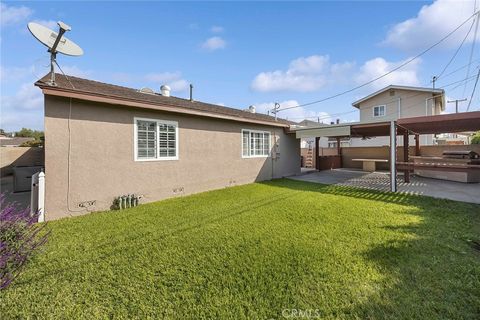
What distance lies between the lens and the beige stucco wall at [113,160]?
5.74 meters

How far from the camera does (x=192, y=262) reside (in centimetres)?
353

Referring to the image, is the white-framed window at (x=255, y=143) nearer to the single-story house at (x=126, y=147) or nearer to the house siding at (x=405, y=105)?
the single-story house at (x=126, y=147)

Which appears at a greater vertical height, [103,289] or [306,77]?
[306,77]

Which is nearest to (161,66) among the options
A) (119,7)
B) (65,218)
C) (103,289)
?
(119,7)

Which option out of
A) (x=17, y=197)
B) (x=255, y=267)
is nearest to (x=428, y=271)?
(x=255, y=267)

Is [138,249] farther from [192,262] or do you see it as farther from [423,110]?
[423,110]

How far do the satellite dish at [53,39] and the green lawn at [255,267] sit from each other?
4780mm

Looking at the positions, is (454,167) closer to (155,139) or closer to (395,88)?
(155,139)

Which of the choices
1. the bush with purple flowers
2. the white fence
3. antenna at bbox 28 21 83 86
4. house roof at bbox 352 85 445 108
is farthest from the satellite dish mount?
house roof at bbox 352 85 445 108

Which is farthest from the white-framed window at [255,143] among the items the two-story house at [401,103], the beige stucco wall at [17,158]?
the beige stucco wall at [17,158]

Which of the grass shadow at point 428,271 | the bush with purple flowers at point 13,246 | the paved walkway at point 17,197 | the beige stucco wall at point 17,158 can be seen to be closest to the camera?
the grass shadow at point 428,271

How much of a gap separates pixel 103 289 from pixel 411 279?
4.34m

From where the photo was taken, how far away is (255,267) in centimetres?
333

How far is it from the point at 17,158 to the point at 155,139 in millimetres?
11076
